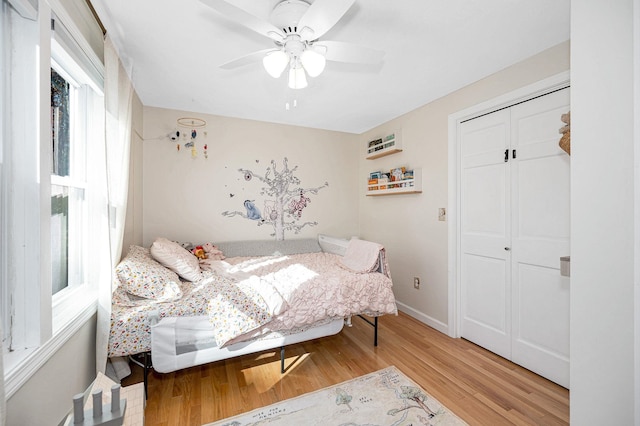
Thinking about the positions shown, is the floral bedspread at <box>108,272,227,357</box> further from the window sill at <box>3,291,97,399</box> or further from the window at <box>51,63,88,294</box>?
the window at <box>51,63,88,294</box>

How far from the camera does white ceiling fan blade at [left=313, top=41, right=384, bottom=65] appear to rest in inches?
62.0

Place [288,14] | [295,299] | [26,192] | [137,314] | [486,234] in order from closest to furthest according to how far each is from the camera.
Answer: [26,192] → [288,14] → [137,314] → [295,299] → [486,234]

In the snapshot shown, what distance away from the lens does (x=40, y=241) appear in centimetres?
109

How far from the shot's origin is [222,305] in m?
1.89

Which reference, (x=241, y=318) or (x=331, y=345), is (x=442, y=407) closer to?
(x=331, y=345)

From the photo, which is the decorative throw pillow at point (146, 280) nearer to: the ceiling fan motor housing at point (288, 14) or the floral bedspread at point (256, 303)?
the floral bedspread at point (256, 303)

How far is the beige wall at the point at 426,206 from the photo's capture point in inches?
99.7

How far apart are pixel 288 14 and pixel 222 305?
72.9 inches

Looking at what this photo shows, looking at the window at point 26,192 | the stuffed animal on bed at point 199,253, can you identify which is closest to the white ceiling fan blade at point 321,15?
the window at point 26,192

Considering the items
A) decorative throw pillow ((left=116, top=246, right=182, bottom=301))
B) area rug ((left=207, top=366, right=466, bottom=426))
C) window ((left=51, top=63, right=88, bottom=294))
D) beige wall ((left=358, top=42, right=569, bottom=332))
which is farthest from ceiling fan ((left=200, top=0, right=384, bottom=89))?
area rug ((left=207, top=366, right=466, bottom=426))

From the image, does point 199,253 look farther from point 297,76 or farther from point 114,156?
point 297,76

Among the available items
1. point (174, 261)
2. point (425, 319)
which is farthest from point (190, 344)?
point (425, 319)

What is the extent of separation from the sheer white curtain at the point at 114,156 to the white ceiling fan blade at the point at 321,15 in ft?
3.99

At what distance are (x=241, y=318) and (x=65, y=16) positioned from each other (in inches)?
73.7
